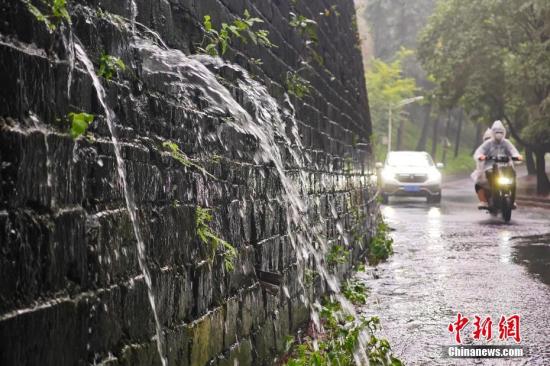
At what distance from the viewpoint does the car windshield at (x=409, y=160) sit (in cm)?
2581

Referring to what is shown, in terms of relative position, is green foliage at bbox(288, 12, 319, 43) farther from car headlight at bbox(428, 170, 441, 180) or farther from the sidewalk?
the sidewalk

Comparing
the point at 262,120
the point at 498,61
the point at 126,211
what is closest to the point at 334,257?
the point at 262,120

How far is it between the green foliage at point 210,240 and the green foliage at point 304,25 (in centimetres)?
289

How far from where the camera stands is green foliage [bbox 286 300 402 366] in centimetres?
477

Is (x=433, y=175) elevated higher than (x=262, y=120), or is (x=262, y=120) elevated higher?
(x=262, y=120)

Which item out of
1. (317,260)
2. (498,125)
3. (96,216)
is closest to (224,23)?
(96,216)

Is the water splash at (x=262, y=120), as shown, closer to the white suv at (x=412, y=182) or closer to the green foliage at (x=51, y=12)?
the green foliage at (x=51, y=12)

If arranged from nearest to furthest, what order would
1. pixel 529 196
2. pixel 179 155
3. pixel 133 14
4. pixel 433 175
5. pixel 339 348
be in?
pixel 133 14 < pixel 179 155 < pixel 339 348 < pixel 433 175 < pixel 529 196

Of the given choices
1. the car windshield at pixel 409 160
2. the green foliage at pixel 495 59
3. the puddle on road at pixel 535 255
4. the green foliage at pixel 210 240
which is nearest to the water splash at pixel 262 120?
the green foliage at pixel 210 240

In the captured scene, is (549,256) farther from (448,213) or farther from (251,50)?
(448,213)

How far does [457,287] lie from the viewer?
821 centimetres

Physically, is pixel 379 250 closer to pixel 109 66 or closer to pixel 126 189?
pixel 126 189

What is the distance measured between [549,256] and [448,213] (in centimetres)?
960

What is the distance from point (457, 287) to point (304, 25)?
10.9 ft
